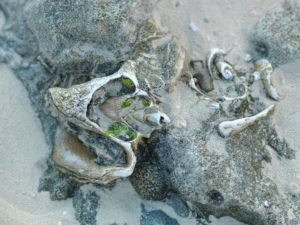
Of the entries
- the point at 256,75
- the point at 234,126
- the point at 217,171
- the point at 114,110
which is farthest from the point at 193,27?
the point at 217,171

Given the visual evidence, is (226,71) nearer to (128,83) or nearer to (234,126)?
(234,126)

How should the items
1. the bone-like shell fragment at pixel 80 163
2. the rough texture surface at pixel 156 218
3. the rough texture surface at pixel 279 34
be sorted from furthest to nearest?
the rough texture surface at pixel 279 34
the rough texture surface at pixel 156 218
the bone-like shell fragment at pixel 80 163

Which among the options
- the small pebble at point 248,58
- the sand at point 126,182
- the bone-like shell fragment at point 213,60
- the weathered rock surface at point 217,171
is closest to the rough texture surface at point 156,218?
the sand at point 126,182

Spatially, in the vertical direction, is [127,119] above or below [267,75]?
below

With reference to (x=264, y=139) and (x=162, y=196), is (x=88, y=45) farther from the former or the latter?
(x=264, y=139)

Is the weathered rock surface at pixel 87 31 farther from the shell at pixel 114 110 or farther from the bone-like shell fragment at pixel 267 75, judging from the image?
the bone-like shell fragment at pixel 267 75

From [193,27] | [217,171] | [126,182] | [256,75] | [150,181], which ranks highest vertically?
[193,27]

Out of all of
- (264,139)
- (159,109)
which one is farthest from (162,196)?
(264,139)
